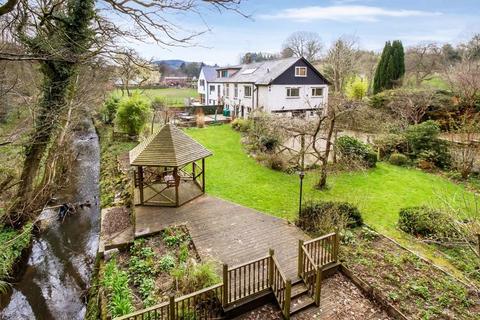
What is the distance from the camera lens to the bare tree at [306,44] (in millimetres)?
52594

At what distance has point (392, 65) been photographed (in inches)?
1383

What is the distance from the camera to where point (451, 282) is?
8.24 m

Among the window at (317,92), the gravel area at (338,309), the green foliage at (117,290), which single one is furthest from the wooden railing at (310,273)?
the window at (317,92)

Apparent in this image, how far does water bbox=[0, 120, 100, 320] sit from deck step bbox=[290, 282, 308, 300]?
610cm

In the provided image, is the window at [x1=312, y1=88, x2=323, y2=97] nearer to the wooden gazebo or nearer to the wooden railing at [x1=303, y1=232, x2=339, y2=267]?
the wooden gazebo

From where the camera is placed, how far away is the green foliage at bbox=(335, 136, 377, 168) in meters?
18.3

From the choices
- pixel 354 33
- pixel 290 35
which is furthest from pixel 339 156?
pixel 290 35

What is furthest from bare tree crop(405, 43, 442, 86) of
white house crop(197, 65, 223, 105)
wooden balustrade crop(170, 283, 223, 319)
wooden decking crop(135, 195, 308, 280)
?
wooden balustrade crop(170, 283, 223, 319)

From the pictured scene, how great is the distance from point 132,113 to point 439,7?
2079 centimetres

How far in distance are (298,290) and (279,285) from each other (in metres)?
0.65

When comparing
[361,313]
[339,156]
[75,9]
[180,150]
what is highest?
[75,9]

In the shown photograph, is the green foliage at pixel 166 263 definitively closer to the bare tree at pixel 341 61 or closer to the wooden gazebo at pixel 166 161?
the wooden gazebo at pixel 166 161

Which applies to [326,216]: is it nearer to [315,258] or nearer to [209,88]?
[315,258]

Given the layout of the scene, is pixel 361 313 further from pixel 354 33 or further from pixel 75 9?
pixel 354 33
